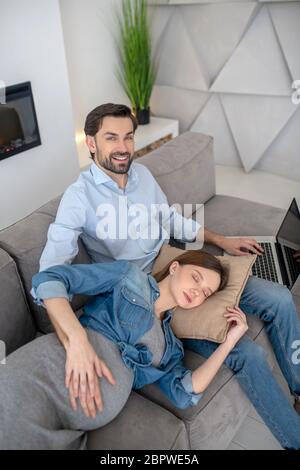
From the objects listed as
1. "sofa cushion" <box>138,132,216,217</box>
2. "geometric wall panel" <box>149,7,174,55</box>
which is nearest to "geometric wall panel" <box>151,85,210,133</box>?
"geometric wall panel" <box>149,7,174,55</box>

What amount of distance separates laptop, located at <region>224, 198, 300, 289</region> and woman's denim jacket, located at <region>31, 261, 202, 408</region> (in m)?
0.60

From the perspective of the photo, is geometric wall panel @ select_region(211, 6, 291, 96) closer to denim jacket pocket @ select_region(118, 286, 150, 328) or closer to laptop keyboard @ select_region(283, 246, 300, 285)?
laptop keyboard @ select_region(283, 246, 300, 285)

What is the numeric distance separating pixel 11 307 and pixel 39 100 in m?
1.62

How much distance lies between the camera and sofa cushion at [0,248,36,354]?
1.28 metres

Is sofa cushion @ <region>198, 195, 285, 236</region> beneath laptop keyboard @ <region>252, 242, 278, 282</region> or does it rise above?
above

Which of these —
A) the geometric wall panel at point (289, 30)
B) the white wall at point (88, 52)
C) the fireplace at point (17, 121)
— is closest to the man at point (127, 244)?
the fireplace at point (17, 121)

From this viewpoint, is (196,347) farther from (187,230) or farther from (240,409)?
(187,230)

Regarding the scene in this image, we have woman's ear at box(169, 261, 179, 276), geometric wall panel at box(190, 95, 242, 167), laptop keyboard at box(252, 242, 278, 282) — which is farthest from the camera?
geometric wall panel at box(190, 95, 242, 167)

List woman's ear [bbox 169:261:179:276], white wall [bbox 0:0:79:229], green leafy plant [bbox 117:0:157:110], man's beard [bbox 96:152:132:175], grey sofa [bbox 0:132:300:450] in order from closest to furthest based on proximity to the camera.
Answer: grey sofa [bbox 0:132:300:450] < woman's ear [bbox 169:261:179:276] < man's beard [bbox 96:152:132:175] < white wall [bbox 0:0:79:229] < green leafy plant [bbox 117:0:157:110]

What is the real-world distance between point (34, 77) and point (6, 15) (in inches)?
13.9

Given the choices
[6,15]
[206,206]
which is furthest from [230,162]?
[6,15]

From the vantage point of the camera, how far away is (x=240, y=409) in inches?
51.9

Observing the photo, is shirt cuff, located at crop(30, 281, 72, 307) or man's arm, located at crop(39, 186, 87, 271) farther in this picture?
man's arm, located at crop(39, 186, 87, 271)

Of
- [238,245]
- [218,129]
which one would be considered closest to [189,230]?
[238,245]
